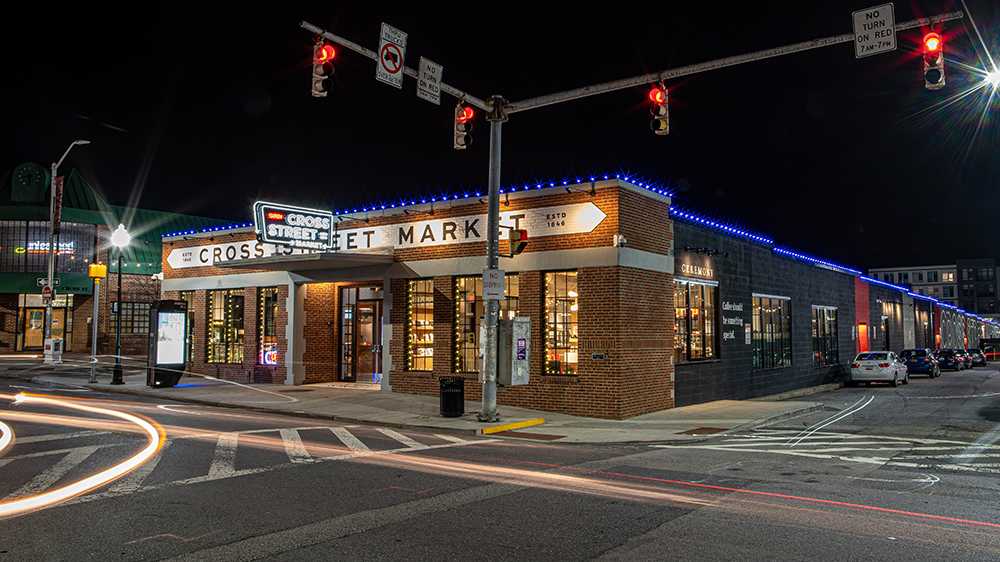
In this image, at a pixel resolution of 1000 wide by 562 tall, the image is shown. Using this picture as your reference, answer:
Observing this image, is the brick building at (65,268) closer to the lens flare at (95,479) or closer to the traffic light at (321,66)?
the lens flare at (95,479)

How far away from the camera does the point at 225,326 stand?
2812 centimetres

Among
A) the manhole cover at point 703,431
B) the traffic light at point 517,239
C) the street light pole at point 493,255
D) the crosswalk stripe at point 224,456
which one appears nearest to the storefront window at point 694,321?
the manhole cover at point 703,431

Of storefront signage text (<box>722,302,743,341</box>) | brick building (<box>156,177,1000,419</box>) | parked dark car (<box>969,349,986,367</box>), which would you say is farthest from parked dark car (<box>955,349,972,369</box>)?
storefront signage text (<box>722,302,743,341</box>)

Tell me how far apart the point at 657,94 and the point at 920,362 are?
31.7 metres

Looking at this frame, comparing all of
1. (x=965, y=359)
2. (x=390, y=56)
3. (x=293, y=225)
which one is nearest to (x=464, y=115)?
(x=390, y=56)

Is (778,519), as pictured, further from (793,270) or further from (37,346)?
(37,346)

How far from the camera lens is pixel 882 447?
43.4 ft

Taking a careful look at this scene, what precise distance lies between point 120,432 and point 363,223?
11213mm

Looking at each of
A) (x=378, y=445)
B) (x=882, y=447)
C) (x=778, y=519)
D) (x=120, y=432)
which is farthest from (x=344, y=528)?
(x=882, y=447)

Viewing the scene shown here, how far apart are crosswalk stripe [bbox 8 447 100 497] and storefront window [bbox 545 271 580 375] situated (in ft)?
35.5

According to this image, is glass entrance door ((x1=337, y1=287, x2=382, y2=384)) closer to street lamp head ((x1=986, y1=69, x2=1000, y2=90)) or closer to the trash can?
the trash can

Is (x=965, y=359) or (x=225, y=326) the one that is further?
(x=965, y=359)

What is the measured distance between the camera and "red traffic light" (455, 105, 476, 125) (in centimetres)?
1510

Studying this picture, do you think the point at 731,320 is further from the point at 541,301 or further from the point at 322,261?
the point at 322,261
